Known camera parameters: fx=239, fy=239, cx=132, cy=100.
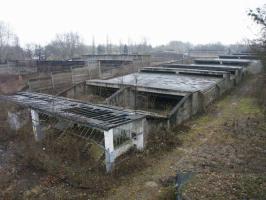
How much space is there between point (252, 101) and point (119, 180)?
42.5 ft

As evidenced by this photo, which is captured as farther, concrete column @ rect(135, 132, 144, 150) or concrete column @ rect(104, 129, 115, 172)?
concrete column @ rect(135, 132, 144, 150)

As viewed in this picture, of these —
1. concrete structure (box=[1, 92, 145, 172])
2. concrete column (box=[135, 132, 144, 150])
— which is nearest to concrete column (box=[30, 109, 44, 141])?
concrete structure (box=[1, 92, 145, 172])

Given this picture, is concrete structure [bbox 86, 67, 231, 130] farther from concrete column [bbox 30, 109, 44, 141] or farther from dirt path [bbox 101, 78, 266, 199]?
concrete column [bbox 30, 109, 44, 141]

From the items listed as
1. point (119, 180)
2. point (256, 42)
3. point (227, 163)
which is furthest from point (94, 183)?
point (256, 42)

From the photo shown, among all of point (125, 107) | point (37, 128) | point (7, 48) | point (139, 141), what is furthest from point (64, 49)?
point (139, 141)

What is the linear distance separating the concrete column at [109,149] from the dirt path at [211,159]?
78 centimetres

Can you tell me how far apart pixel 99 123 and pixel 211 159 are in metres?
4.38

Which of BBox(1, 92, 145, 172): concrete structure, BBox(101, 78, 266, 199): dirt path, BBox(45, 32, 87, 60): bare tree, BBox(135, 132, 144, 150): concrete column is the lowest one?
BBox(101, 78, 266, 199): dirt path

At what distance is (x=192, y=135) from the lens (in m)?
11.5

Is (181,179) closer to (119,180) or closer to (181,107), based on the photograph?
(119,180)

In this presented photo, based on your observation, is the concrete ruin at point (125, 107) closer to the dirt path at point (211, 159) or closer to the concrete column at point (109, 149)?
the concrete column at point (109, 149)

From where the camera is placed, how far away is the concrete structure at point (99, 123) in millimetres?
8234

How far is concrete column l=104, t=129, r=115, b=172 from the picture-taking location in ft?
26.3

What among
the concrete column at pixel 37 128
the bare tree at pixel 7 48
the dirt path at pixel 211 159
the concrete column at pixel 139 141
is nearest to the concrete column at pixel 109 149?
the dirt path at pixel 211 159
